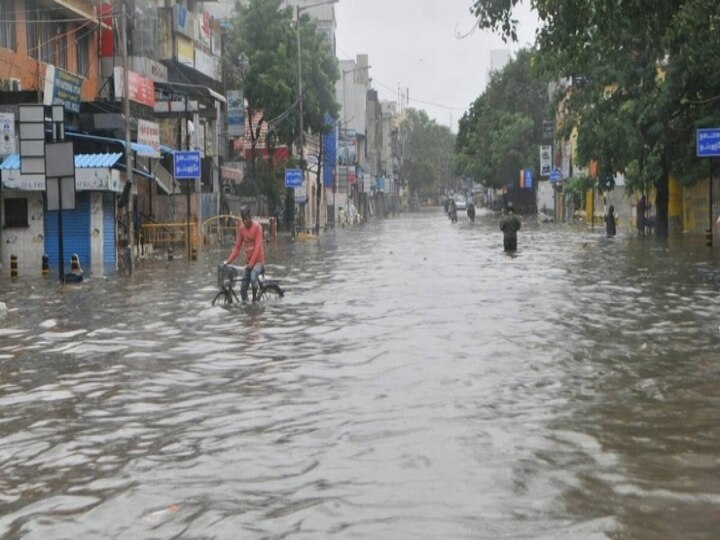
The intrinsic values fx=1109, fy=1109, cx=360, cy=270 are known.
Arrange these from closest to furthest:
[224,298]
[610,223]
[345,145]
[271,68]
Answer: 1. [224,298]
2. [610,223]
3. [271,68]
4. [345,145]

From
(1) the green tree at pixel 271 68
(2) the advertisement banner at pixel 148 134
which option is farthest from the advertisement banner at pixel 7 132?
(1) the green tree at pixel 271 68

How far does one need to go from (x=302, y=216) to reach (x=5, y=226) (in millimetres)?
41744

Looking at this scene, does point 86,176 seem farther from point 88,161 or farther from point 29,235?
point 29,235

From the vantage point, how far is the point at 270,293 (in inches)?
840

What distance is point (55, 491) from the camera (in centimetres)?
729

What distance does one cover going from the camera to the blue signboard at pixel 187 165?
36219 millimetres

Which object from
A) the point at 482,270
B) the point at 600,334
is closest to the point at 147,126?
the point at 482,270

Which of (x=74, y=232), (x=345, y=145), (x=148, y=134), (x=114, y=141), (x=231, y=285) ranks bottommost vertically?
(x=231, y=285)

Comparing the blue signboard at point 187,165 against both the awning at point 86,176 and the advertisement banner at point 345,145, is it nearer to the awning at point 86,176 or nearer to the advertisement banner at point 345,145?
the awning at point 86,176

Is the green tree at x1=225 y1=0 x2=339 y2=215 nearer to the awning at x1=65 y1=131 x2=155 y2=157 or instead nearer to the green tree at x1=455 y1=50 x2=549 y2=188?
the awning at x1=65 y1=131 x2=155 y2=157

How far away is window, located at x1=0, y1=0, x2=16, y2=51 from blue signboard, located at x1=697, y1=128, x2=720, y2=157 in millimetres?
20527

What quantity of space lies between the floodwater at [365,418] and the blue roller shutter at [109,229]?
13777 millimetres

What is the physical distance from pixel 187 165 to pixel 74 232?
4625mm

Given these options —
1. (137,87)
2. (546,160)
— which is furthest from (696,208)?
(546,160)
